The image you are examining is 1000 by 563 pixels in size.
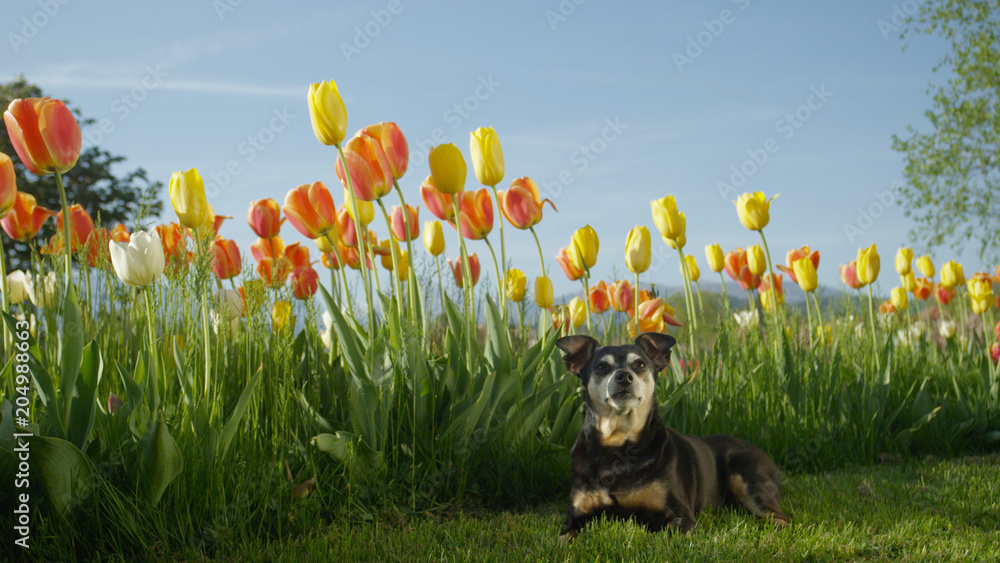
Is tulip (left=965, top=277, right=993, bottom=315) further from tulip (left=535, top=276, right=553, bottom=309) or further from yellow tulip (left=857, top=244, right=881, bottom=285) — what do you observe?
tulip (left=535, top=276, right=553, bottom=309)

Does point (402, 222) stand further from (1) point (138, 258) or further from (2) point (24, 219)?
(2) point (24, 219)

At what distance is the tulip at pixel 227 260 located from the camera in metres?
3.97

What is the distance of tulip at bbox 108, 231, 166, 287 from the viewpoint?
287 centimetres

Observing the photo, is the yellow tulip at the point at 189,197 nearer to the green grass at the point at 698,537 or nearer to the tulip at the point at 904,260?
the green grass at the point at 698,537

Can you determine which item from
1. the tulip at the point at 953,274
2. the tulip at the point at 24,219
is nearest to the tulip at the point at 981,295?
the tulip at the point at 953,274

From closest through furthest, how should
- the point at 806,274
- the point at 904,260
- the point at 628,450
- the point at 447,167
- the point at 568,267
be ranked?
the point at 628,450, the point at 447,167, the point at 568,267, the point at 806,274, the point at 904,260

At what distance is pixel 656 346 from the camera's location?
3129 mm

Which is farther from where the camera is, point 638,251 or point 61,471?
point 638,251

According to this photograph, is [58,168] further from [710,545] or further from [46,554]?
[710,545]

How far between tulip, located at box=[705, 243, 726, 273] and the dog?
2809 millimetres

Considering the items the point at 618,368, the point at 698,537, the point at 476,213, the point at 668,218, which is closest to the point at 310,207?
the point at 476,213

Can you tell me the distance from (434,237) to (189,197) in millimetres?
1584

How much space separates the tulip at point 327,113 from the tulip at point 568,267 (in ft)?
6.31

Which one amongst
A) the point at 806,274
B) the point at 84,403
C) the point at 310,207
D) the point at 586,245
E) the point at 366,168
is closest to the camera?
the point at 84,403
